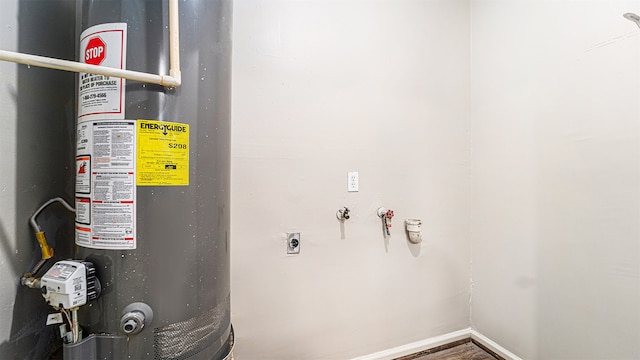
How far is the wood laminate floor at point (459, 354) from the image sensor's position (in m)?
1.62

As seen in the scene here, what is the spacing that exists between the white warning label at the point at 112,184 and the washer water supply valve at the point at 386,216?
48.4 inches

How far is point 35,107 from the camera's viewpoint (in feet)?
2.49

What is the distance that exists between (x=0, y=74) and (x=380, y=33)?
1.61 metres

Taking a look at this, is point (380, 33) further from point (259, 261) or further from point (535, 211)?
point (259, 261)

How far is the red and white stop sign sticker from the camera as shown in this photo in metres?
0.63

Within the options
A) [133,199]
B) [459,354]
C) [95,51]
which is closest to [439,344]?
[459,354]

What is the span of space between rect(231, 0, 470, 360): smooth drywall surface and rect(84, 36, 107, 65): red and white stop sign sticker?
25.9 inches

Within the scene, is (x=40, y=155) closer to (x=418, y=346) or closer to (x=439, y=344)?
(x=418, y=346)

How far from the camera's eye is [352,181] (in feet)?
4.90

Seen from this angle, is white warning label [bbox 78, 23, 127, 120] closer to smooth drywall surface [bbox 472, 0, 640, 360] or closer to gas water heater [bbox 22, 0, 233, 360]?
gas water heater [bbox 22, 0, 233, 360]

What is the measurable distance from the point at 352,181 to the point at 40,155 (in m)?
1.25

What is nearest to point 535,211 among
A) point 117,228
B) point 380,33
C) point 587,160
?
point 587,160

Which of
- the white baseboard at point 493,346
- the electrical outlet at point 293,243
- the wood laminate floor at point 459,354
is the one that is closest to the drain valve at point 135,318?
the electrical outlet at point 293,243

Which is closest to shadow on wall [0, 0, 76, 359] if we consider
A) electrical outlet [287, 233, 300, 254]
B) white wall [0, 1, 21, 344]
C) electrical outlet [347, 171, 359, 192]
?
white wall [0, 1, 21, 344]
